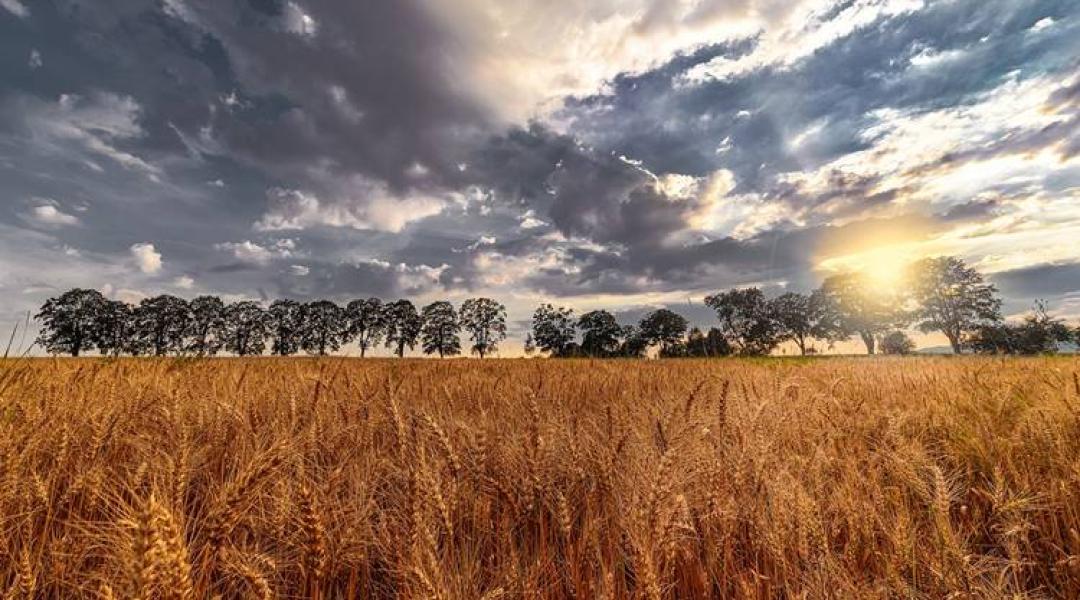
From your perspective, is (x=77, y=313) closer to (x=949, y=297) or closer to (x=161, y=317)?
(x=161, y=317)

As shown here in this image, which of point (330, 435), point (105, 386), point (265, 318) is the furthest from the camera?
point (265, 318)

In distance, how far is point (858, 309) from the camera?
80.3m

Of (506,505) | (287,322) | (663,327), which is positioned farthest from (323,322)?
(506,505)

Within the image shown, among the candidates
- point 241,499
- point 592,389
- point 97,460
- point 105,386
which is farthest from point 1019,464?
point 105,386

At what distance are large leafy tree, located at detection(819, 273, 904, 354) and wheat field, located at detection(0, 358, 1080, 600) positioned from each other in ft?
284

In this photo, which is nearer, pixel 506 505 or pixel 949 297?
pixel 506 505

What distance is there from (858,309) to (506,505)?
9246 centimetres

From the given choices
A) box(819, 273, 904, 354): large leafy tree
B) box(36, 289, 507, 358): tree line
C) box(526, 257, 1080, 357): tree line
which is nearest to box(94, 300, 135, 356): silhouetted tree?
box(36, 289, 507, 358): tree line

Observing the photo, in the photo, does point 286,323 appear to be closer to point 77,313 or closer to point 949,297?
point 77,313

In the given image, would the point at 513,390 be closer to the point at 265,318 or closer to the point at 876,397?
the point at 876,397

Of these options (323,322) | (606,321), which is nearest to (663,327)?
(606,321)

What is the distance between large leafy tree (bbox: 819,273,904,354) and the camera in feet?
256

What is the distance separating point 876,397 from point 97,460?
764cm

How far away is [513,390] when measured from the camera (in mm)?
6309
